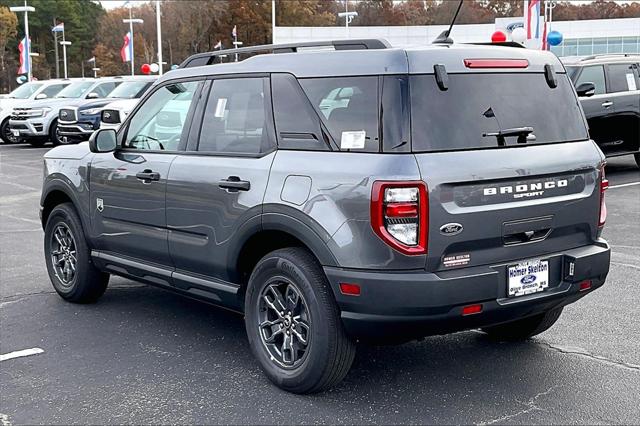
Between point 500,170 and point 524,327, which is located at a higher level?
point 500,170

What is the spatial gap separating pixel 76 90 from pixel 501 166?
21.7 m

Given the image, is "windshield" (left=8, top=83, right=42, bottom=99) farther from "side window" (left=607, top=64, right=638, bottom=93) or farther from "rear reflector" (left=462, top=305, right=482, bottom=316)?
"rear reflector" (left=462, top=305, right=482, bottom=316)

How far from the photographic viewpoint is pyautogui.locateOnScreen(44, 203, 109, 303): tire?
20.2 ft

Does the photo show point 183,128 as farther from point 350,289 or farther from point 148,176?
point 350,289

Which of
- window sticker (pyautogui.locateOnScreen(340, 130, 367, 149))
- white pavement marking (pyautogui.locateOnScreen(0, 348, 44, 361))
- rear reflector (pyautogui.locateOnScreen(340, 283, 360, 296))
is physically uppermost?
window sticker (pyautogui.locateOnScreen(340, 130, 367, 149))

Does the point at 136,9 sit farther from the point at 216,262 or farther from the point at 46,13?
the point at 216,262

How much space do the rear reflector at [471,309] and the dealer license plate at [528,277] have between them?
211 millimetres

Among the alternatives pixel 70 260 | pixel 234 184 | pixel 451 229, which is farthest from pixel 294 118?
pixel 70 260

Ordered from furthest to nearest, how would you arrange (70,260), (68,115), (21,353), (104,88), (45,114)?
(104,88)
(45,114)
(68,115)
(70,260)
(21,353)

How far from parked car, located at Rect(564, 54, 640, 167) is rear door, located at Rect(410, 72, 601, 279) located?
9.15m

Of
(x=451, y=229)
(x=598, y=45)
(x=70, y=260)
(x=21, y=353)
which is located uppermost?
(x=598, y=45)

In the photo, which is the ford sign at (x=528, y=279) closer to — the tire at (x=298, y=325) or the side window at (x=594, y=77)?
the tire at (x=298, y=325)

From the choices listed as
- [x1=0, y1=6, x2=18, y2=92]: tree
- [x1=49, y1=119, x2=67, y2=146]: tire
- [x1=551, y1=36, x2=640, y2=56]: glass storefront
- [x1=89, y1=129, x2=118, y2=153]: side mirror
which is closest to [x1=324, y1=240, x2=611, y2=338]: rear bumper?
[x1=89, y1=129, x2=118, y2=153]: side mirror

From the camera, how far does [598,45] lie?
72625 mm
